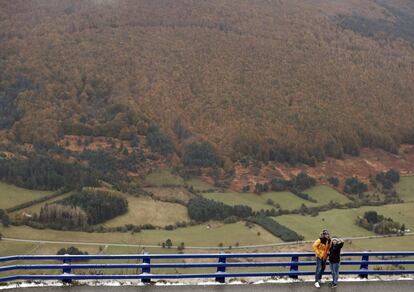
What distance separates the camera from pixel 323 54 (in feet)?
368

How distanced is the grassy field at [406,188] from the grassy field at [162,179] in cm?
3064

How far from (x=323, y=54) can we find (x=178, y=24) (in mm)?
32667

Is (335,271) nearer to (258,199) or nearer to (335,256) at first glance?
(335,256)

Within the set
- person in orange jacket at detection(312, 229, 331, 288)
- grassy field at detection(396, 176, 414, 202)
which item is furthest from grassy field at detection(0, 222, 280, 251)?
A: person in orange jacket at detection(312, 229, 331, 288)

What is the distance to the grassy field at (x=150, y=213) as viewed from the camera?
54.1 metres

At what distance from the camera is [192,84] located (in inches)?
3829

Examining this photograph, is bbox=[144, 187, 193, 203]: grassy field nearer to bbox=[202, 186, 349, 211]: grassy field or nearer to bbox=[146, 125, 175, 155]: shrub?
bbox=[202, 186, 349, 211]: grassy field

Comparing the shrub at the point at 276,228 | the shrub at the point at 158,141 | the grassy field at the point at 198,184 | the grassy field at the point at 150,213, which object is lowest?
the grassy field at the point at 150,213

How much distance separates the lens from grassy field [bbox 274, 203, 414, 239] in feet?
173

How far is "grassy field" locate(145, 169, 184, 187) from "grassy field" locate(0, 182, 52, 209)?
14428 millimetres

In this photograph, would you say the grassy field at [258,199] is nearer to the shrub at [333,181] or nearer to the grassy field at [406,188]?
the shrub at [333,181]

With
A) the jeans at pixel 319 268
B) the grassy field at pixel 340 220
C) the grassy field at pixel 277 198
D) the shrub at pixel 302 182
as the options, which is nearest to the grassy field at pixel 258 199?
the grassy field at pixel 277 198

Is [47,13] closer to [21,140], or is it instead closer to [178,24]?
[178,24]

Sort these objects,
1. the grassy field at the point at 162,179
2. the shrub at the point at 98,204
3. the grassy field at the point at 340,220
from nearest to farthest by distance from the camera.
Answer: the grassy field at the point at 340,220, the shrub at the point at 98,204, the grassy field at the point at 162,179
